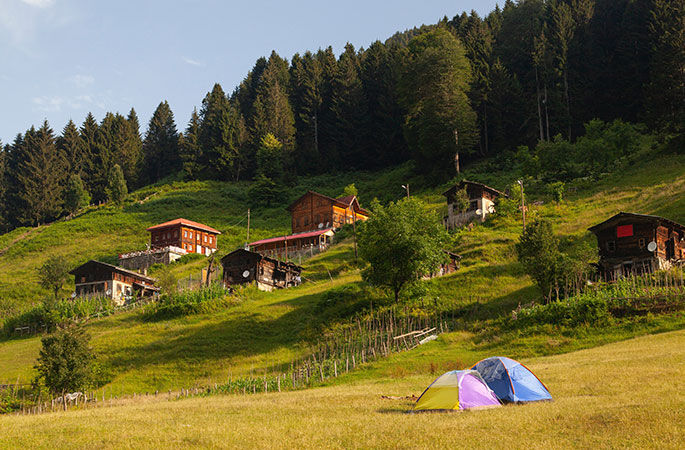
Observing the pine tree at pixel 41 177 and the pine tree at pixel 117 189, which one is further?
the pine tree at pixel 41 177

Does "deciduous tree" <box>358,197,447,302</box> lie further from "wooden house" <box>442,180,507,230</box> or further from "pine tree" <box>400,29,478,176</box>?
"pine tree" <box>400,29,478,176</box>

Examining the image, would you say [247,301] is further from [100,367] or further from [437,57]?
[437,57]

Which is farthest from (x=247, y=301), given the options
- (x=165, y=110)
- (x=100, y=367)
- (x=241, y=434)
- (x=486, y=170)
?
(x=165, y=110)

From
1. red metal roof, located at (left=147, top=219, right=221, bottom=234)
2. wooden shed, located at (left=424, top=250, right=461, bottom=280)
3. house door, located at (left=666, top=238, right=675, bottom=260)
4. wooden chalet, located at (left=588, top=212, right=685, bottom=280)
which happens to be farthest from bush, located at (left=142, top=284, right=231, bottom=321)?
house door, located at (left=666, top=238, right=675, bottom=260)

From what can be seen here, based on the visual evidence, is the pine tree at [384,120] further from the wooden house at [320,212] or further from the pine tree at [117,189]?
the pine tree at [117,189]

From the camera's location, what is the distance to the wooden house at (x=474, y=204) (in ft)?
243

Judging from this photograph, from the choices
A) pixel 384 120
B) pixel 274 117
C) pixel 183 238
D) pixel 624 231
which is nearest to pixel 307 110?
pixel 274 117

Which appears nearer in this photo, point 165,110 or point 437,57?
point 437,57

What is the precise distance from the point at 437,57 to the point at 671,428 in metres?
96.2

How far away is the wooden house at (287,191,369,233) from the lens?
284 ft

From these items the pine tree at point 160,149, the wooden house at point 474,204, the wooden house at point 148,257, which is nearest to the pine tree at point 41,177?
the pine tree at point 160,149

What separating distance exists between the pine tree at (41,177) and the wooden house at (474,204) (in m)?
84.0

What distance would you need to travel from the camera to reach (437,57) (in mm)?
105438

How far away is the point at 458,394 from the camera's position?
69.4 feet
